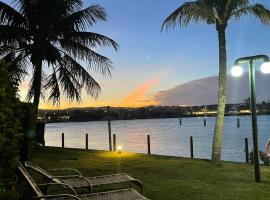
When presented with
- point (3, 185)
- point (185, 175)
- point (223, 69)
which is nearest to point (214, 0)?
point (223, 69)

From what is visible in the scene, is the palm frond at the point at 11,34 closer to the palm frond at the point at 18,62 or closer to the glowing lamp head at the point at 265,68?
the palm frond at the point at 18,62

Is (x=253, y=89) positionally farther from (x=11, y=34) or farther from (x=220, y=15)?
(x=11, y=34)

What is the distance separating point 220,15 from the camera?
1530 cm

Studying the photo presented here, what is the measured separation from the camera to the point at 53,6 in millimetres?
19875

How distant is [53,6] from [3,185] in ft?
51.7

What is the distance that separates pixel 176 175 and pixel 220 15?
6177mm

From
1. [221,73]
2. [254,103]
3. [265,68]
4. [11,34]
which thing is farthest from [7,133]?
[11,34]

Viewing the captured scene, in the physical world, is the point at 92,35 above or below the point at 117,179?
above

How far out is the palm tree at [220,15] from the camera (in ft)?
48.8

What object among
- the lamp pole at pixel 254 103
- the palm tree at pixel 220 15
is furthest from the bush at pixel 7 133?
the palm tree at pixel 220 15

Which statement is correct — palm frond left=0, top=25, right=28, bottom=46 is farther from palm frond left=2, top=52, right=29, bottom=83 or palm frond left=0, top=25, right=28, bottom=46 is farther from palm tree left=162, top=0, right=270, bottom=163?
palm tree left=162, top=0, right=270, bottom=163

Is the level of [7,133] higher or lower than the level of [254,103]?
lower

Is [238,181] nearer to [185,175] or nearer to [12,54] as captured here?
[185,175]

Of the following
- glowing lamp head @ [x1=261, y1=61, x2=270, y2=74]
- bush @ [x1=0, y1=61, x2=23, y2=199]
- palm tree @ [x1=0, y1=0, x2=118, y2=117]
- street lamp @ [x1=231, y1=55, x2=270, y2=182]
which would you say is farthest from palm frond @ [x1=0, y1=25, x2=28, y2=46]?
bush @ [x1=0, y1=61, x2=23, y2=199]
